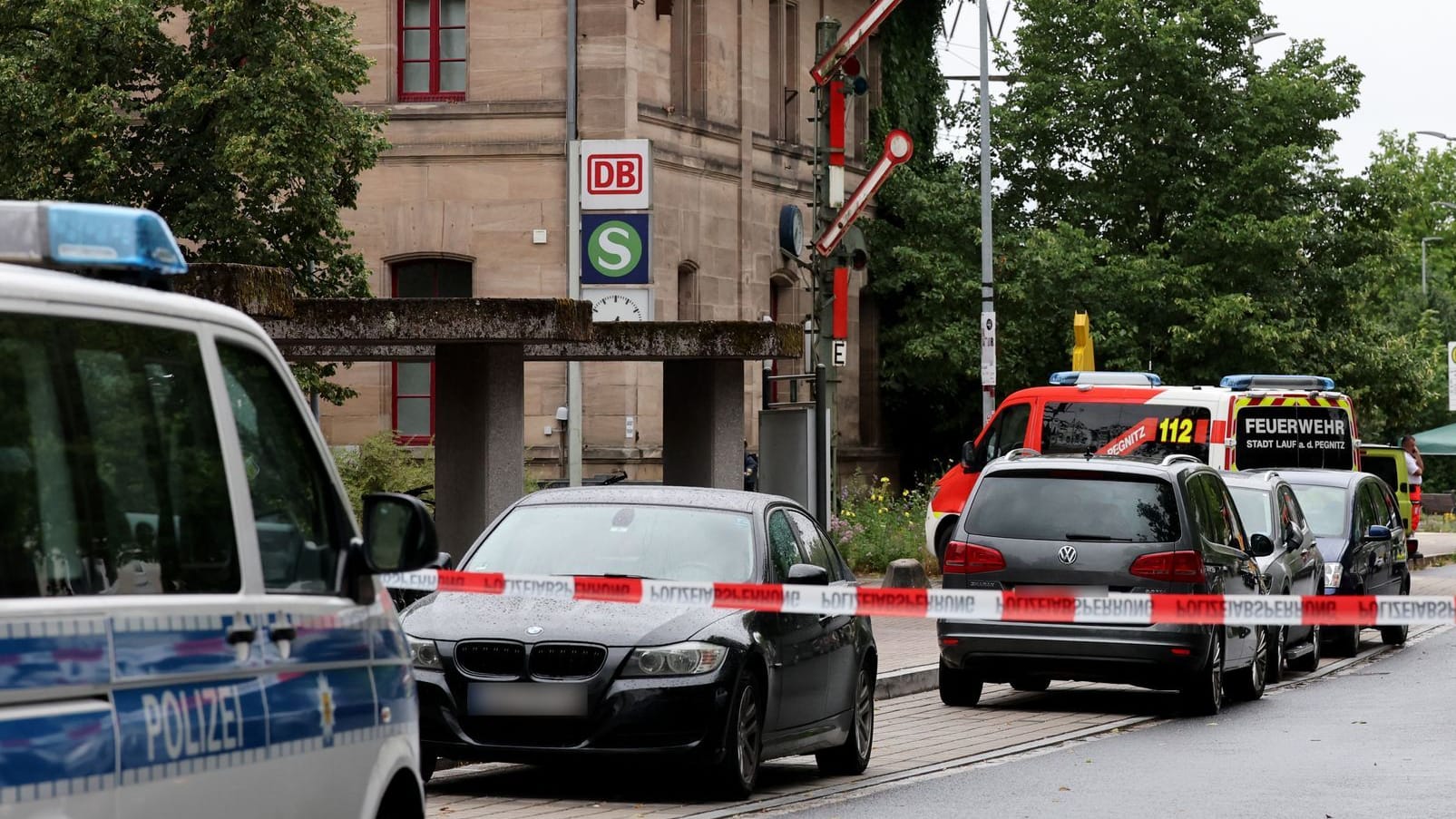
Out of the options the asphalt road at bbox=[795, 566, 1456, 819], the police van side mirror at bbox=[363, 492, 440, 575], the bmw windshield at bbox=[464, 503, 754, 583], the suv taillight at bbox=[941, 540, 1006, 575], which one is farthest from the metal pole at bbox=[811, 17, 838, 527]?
the police van side mirror at bbox=[363, 492, 440, 575]

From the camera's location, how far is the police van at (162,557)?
411 centimetres

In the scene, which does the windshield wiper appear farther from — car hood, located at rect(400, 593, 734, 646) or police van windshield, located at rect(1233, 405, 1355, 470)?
police van windshield, located at rect(1233, 405, 1355, 470)

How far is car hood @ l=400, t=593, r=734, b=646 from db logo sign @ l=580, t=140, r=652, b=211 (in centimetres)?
744

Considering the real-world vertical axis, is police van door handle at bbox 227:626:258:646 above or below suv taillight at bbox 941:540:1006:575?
above

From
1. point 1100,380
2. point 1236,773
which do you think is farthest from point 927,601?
point 1100,380

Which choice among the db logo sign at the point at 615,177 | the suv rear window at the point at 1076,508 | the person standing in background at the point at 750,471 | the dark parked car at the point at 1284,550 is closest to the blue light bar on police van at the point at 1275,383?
the dark parked car at the point at 1284,550

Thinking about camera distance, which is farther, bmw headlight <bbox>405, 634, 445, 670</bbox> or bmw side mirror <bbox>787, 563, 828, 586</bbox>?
bmw side mirror <bbox>787, 563, 828, 586</bbox>

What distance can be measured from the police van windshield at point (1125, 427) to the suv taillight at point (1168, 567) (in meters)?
10.6

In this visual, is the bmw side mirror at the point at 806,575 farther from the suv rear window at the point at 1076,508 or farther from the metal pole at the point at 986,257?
the metal pole at the point at 986,257

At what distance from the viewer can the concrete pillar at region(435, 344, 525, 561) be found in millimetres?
16703

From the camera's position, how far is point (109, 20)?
87.6 feet

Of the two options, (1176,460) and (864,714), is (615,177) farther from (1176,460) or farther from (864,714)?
(864,714)

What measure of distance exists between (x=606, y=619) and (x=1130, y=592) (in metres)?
Result: 5.22

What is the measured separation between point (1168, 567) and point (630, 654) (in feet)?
17.8
